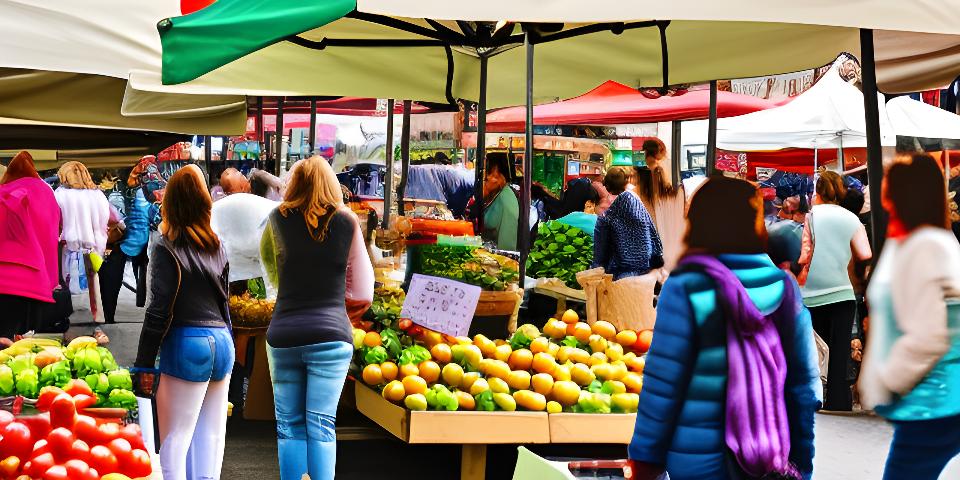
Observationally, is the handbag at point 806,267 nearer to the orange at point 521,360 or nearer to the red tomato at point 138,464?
the orange at point 521,360

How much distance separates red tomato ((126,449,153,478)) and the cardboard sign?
2288 mm

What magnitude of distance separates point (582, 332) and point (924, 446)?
119 inches

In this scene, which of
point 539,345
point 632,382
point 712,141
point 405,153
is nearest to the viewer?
point 632,382

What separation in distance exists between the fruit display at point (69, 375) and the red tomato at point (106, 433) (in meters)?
0.29

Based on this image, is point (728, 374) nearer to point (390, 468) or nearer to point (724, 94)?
point (390, 468)

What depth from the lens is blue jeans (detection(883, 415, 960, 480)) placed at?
319 centimetres

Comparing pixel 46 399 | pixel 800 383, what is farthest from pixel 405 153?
pixel 800 383

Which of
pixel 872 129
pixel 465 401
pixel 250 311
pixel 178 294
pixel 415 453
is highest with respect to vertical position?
pixel 872 129

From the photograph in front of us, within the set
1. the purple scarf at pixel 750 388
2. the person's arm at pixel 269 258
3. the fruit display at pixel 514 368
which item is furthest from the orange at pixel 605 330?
the purple scarf at pixel 750 388

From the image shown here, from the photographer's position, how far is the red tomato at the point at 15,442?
10.8 ft

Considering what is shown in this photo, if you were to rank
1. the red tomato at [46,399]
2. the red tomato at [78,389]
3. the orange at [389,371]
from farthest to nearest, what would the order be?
the orange at [389,371] → the red tomato at [78,389] → the red tomato at [46,399]

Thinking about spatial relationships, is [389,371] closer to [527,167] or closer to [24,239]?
[527,167]

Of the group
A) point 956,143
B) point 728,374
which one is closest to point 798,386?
point 728,374

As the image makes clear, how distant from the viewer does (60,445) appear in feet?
10.8
